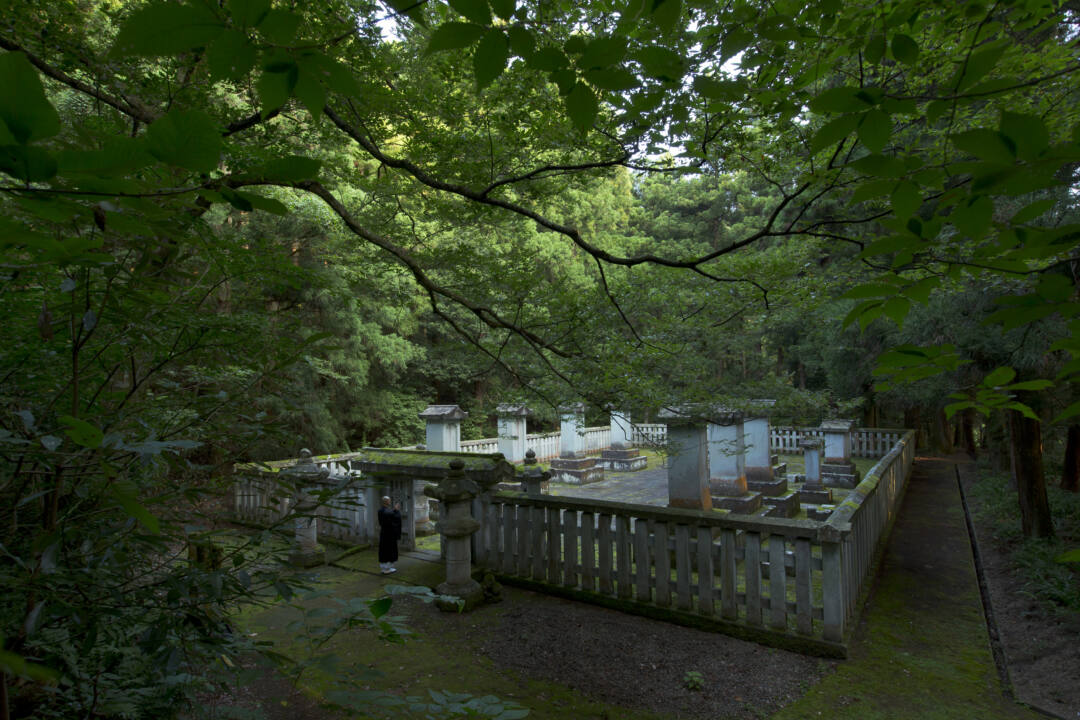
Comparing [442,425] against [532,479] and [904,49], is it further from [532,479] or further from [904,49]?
[904,49]

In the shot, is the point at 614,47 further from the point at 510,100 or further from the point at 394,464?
the point at 394,464

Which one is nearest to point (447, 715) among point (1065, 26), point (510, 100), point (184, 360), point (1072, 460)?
point (184, 360)

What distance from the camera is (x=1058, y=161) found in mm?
898

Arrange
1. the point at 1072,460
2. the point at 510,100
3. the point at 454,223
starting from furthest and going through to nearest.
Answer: the point at 1072,460 < the point at 454,223 < the point at 510,100

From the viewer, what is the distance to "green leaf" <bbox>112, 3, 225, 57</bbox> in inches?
28.7

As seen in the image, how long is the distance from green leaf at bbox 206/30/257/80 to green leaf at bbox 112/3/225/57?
25 millimetres

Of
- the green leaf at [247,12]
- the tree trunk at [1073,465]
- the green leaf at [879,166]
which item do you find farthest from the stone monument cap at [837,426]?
the green leaf at [247,12]

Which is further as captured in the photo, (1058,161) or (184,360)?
(184,360)

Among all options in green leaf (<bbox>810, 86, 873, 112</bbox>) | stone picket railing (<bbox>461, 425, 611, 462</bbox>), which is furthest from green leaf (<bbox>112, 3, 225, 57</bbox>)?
stone picket railing (<bbox>461, 425, 611, 462</bbox>)

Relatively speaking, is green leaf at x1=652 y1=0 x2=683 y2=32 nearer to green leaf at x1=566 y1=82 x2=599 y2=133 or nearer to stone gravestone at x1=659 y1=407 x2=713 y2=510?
green leaf at x1=566 y1=82 x2=599 y2=133

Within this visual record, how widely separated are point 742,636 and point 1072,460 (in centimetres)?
1011

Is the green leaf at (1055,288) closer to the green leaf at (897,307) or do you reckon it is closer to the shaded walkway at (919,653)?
the green leaf at (897,307)

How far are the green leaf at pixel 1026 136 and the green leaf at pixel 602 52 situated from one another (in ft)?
2.42

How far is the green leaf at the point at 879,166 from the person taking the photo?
3.55 ft
